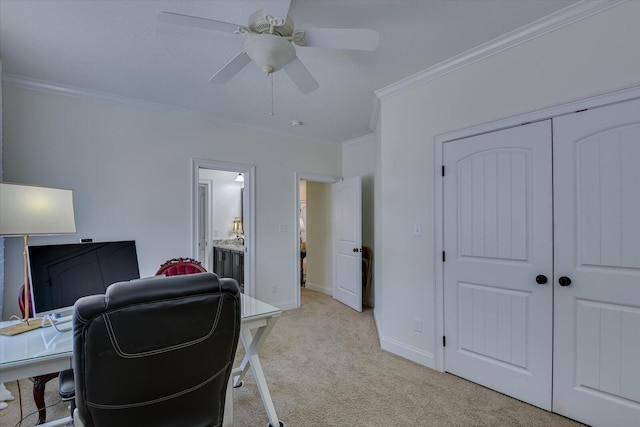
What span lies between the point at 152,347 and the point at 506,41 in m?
2.80

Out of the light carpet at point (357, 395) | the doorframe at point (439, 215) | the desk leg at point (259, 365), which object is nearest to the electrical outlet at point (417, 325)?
the doorframe at point (439, 215)

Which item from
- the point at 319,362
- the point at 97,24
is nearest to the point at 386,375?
the point at 319,362

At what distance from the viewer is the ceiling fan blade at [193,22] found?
1.47 meters

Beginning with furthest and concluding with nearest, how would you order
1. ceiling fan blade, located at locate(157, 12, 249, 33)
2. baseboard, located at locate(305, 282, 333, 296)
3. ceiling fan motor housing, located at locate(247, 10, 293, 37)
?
baseboard, located at locate(305, 282, 333, 296)
ceiling fan motor housing, located at locate(247, 10, 293, 37)
ceiling fan blade, located at locate(157, 12, 249, 33)

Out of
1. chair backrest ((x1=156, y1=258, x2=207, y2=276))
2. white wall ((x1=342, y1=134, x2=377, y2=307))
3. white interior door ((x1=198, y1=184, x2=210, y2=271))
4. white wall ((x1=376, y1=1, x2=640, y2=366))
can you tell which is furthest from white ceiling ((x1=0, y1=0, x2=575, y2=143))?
white interior door ((x1=198, y1=184, x2=210, y2=271))

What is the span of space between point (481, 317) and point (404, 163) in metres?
1.47

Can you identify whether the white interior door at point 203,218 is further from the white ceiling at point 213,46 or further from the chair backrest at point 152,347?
the chair backrest at point 152,347

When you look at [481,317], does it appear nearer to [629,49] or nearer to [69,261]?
[629,49]

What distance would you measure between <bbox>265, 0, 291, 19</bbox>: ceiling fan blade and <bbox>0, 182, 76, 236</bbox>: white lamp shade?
4.93ft

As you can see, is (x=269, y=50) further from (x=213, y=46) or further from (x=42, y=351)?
(x=42, y=351)

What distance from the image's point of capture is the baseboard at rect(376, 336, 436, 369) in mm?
2686

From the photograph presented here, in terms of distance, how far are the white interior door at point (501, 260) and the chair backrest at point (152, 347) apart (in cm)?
197

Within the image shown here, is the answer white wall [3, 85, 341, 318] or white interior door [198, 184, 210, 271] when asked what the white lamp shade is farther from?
white interior door [198, 184, 210, 271]

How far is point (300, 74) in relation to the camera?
197cm
